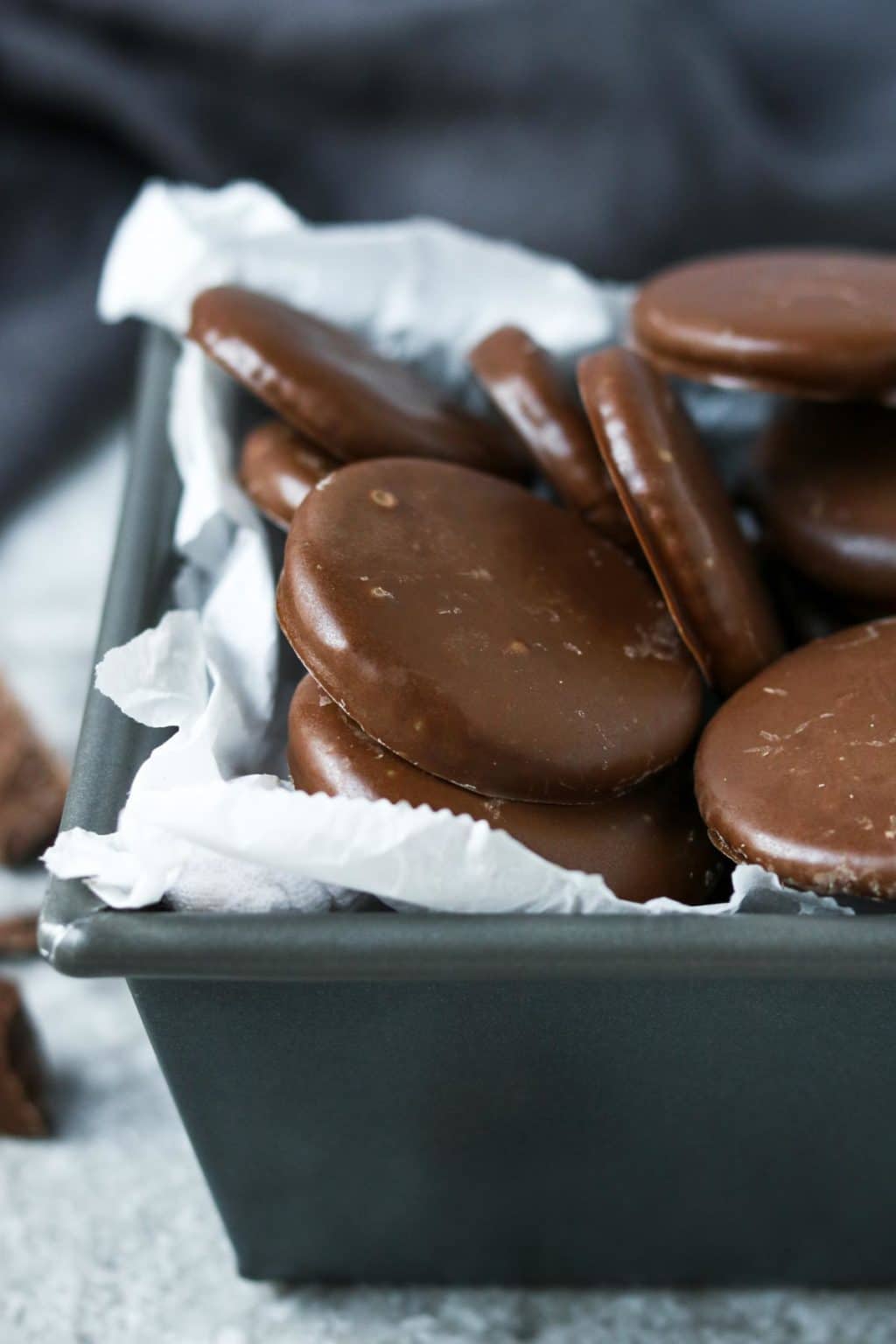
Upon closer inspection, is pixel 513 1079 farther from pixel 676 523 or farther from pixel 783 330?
pixel 783 330

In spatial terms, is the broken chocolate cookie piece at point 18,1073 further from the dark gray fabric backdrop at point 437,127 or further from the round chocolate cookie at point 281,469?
the dark gray fabric backdrop at point 437,127

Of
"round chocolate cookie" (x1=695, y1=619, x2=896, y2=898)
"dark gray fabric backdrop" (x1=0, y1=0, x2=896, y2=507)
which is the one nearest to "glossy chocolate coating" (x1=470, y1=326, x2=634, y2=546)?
"round chocolate cookie" (x1=695, y1=619, x2=896, y2=898)

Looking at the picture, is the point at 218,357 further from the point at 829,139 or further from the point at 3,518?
the point at 829,139

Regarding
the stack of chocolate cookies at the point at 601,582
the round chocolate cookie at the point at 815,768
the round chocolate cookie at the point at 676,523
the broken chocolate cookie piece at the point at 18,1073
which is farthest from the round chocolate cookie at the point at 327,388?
the broken chocolate cookie piece at the point at 18,1073

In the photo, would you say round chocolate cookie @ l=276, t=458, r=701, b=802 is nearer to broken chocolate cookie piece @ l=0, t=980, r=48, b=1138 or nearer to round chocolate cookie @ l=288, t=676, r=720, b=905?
round chocolate cookie @ l=288, t=676, r=720, b=905

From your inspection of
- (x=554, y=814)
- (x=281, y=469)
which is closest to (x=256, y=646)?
(x=281, y=469)

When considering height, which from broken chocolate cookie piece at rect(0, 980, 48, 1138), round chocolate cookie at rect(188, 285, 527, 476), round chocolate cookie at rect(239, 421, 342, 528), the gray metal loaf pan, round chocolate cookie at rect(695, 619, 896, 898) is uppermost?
round chocolate cookie at rect(188, 285, 527, 476)
